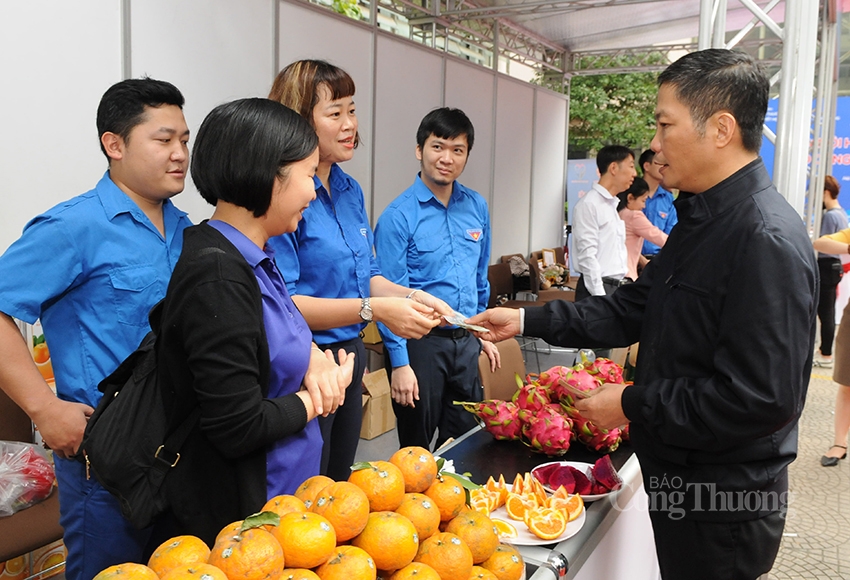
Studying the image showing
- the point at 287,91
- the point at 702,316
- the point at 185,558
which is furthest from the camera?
the point at 287,91

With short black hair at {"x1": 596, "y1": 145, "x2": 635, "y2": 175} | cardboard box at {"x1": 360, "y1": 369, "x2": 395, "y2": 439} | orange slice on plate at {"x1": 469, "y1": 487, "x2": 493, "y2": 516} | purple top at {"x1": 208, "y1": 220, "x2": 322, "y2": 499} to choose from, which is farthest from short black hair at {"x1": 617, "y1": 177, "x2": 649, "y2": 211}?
purple top at {"x1": 208, "y1": 220, "x2": 322, "y2": 499}

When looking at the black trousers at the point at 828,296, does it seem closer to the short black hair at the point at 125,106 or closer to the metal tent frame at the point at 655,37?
the metal tent frame at the point at 655,37

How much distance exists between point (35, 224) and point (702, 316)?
1.64 m

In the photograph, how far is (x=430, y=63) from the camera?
6355mm

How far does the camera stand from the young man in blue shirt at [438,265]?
113 inches

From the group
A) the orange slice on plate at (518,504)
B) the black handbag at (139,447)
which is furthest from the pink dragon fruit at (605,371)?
the black handbag at (139,447)

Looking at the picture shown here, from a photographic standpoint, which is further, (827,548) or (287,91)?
(827,548)

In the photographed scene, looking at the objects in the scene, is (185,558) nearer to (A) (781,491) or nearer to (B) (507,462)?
(B) (507,462)

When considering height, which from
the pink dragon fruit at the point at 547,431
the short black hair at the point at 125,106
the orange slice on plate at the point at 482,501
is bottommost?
the orange slice on plate at the point at 482,501

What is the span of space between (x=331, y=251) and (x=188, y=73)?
2287 mm

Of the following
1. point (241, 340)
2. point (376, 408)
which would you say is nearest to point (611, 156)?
point (376, 408)

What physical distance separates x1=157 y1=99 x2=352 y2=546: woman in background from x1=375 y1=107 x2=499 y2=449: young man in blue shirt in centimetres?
142

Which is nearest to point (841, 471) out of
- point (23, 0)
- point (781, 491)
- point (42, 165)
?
point (781, 491)

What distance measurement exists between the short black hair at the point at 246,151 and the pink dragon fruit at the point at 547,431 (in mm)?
1058
